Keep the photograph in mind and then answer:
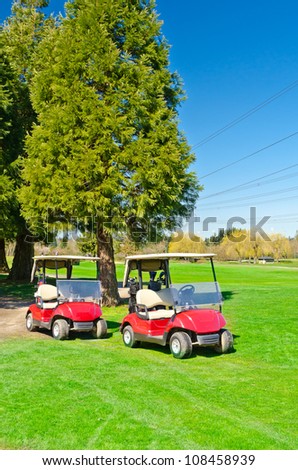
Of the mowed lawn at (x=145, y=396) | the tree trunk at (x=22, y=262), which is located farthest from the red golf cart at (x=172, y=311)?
the tree trunk at (x=22, y=262)

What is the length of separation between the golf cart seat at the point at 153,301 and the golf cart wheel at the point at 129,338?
0.50m

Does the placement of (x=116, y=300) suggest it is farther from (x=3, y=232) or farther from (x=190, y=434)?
(x=190, y=434)

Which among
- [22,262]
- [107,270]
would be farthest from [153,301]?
[22,262]

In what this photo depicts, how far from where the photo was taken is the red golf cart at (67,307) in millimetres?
10719

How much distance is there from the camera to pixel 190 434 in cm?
497

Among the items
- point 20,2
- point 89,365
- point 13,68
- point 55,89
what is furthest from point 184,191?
point 20,2

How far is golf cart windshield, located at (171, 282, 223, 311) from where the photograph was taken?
9.10 meters

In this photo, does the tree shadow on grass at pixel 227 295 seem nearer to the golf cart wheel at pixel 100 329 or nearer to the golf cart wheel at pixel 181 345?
the golf cart wheel at pixel 100 329

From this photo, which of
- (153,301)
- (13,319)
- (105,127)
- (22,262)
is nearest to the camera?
(153,301)

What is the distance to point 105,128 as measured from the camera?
Result: 1520 centimetres

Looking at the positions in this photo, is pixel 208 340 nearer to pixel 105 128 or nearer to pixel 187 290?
pixel 187 290

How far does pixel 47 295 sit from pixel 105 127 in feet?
20.5

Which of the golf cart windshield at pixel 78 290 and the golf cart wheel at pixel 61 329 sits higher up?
the golf cart windshield at pixel 78 290

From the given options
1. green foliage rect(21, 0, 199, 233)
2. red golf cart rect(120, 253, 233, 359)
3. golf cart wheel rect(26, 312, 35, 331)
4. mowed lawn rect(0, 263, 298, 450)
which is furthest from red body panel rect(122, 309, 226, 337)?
green foliage rect(21, 0, 199, 233)
